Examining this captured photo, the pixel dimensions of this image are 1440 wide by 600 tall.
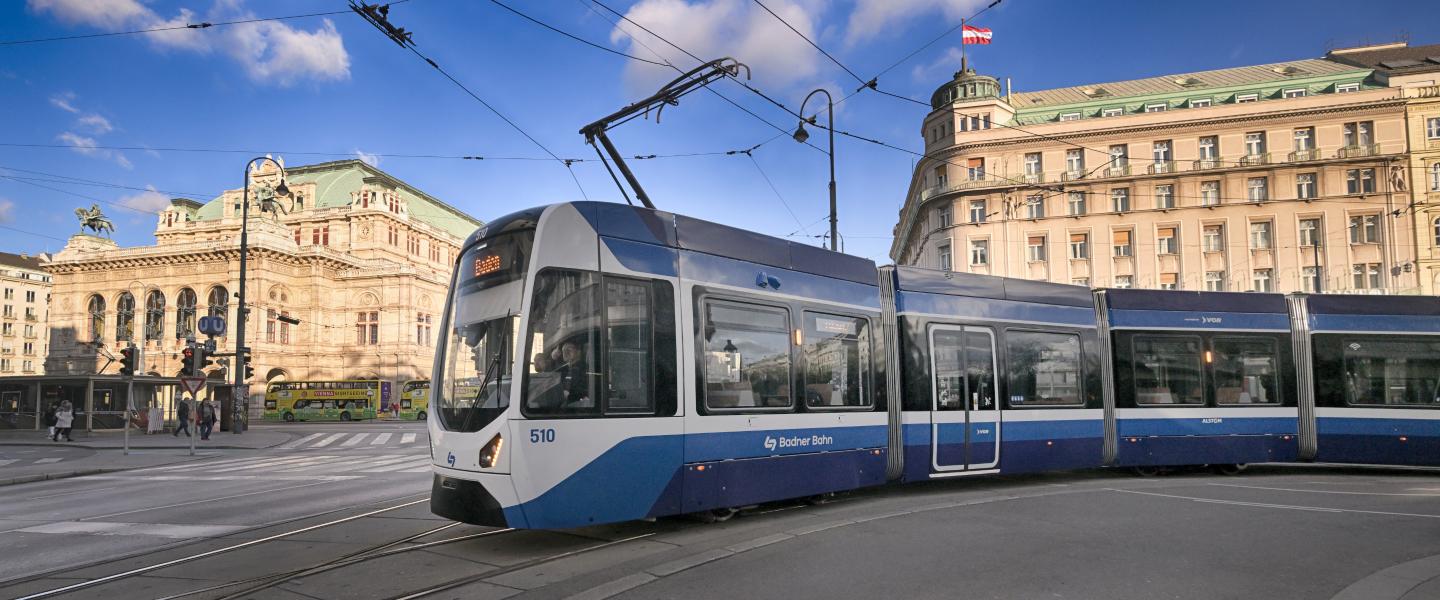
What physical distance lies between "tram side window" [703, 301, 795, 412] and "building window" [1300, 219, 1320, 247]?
47.1 metres

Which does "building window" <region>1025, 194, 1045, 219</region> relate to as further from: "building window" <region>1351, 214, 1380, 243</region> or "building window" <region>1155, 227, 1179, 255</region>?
"building window" <region>1351, 214, 1380, 243</region>

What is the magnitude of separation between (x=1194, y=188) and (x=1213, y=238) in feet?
9.62

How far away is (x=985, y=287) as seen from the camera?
37.6 feet

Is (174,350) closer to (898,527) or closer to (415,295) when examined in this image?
(415,295)

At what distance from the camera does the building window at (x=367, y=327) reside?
72.6 meters

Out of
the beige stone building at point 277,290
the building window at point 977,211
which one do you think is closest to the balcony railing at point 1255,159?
the building window at point 977,211

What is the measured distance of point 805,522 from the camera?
844cm

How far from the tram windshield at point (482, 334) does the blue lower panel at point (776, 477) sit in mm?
1979

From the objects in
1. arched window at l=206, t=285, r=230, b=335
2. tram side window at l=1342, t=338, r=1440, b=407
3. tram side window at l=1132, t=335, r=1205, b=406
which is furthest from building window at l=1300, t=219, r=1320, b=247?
arched window at l=206, t=285, r=230, b=335

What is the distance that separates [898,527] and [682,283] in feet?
10.1

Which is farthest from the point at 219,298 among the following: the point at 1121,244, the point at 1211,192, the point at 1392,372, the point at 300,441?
the point at 1392,372

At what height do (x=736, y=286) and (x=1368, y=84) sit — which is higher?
(x=1368, y=84)

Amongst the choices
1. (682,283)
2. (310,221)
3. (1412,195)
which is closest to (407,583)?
(682,283)

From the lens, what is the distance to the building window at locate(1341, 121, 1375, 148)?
4453 centimetres
